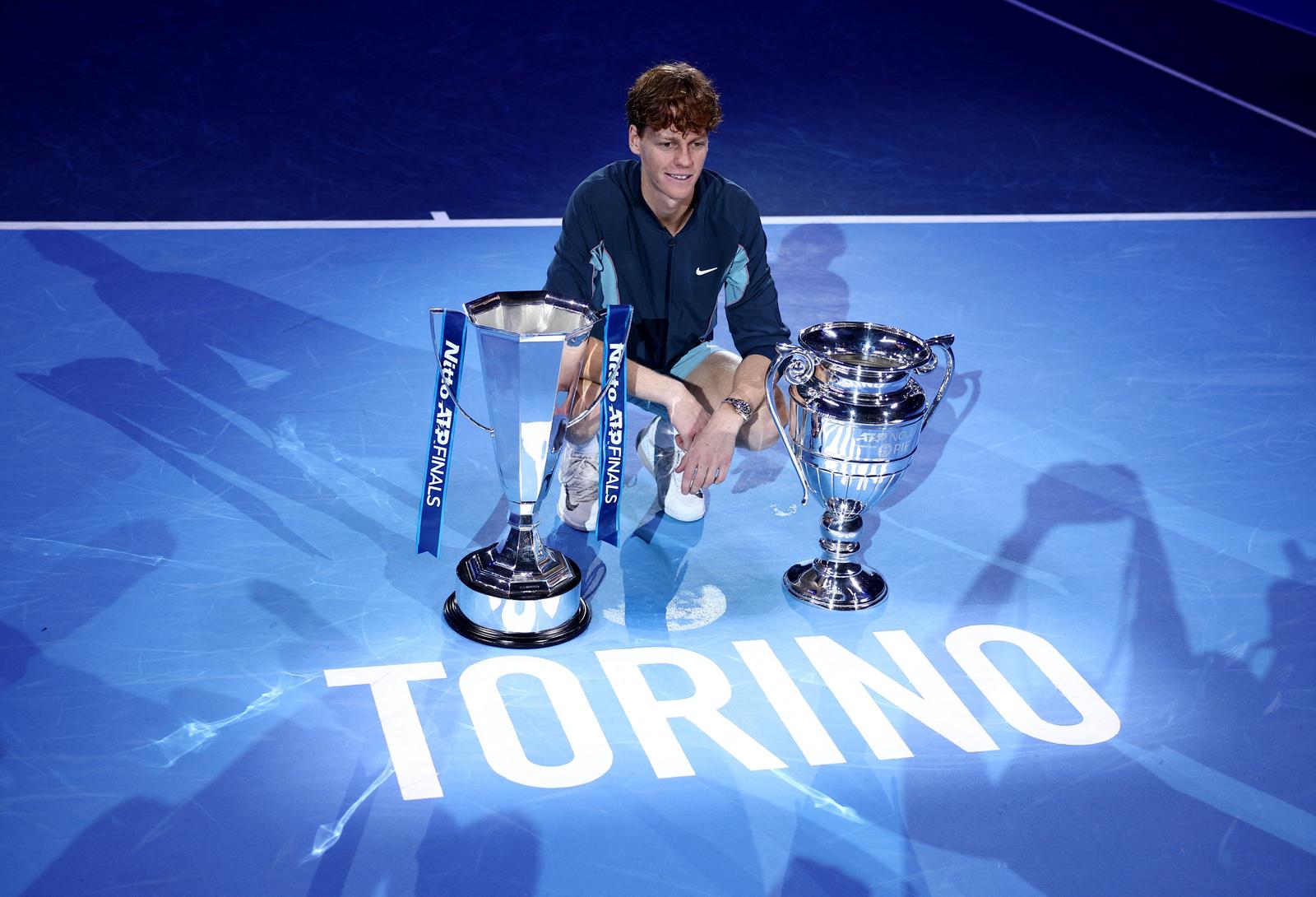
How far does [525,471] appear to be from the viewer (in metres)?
3.76

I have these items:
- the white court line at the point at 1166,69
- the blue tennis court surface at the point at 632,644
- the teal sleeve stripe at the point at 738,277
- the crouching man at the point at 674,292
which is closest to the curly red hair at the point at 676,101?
the crouching man at the point at 674,292

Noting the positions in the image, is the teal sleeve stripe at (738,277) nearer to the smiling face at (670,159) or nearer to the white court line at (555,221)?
the smiling face at (670,159)

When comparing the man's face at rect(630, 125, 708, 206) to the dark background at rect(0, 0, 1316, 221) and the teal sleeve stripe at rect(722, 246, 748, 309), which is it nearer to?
the teal sleeve stripe at rect(722, 246, 748, 309)

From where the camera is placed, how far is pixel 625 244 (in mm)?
4293

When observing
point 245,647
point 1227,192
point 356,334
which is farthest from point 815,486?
point 1227,192

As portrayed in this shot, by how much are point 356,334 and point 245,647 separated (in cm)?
211

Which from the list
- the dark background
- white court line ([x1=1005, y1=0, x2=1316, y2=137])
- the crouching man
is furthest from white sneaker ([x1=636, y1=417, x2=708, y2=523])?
white court line ([x1=1005, y1=0, x2=1316, y2=137])

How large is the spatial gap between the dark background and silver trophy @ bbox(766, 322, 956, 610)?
3333mm

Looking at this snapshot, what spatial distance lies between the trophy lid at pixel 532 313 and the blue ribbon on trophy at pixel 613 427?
72 mm

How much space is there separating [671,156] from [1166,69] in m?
7.72

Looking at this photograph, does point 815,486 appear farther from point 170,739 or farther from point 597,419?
point 170,739

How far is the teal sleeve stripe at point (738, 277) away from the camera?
4344 millimetres

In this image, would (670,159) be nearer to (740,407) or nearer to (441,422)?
(740,407)

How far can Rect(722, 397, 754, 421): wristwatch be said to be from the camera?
4.03 metres
